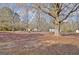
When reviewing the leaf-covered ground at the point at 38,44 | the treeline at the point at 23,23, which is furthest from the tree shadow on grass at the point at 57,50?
the treeline at the point at 23,23

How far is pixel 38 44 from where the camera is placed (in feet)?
7.65

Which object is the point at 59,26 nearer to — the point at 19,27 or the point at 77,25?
the point at 77,25

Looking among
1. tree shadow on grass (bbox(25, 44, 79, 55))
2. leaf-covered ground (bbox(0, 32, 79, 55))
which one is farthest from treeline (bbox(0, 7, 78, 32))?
tree shadow on grass (bbox(25, 44, 79, 55))

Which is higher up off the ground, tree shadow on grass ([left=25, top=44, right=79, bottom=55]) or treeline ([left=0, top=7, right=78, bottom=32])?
treeline ([left=0, top=7, right=78, bottom=32])

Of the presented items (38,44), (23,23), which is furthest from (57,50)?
(23,23)

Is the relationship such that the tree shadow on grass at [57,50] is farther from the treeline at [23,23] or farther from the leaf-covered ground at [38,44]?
the treeline at [23,23]

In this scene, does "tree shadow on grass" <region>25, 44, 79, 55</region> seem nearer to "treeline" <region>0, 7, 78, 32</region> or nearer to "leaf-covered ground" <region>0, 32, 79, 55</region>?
"leaf-covered ground" <region>0, 32, 79, 55</region>

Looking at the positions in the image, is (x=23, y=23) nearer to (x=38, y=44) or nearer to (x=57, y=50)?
(x=38, y=44)

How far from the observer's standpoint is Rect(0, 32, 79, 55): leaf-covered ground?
7.57 ft

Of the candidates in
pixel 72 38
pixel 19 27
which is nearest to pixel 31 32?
pixel 19 27

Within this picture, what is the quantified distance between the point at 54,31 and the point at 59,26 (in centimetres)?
8

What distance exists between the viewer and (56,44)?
2.32 m

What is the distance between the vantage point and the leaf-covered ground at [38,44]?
90.9 inches

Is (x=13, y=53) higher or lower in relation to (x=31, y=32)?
lower
